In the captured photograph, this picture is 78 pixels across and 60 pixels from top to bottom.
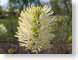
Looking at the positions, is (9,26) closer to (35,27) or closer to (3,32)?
(3,32)

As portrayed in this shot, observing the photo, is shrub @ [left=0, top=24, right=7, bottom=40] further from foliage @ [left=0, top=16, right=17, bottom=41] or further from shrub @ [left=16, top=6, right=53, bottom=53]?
shrub @ [left=16, top=6, right=53, bottom=53]

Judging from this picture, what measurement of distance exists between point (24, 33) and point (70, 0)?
494mm

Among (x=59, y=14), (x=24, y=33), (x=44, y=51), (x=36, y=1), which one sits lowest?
(x=44, y=51)

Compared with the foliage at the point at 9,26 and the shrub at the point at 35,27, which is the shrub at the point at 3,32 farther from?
the shrub at the point at 35,27

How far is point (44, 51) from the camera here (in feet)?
4.13

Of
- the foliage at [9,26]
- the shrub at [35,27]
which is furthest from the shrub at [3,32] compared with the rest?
the shrub at [35,27]

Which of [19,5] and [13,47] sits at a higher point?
[19,5]

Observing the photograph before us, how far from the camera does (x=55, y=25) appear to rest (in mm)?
1247

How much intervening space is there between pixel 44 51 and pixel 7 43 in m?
0.33

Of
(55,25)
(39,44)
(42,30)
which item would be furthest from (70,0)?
(39,44)

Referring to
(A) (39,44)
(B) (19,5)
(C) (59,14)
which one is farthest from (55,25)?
(B) (19,5)

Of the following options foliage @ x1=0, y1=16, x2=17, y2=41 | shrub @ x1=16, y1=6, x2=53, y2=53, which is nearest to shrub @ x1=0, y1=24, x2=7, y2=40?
foliage @ x1=0, y1=16, x2=17, y2=41

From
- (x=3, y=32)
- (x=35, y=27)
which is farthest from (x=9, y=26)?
(x=35, y=27)

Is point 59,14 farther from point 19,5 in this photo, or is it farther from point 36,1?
point 19,5
